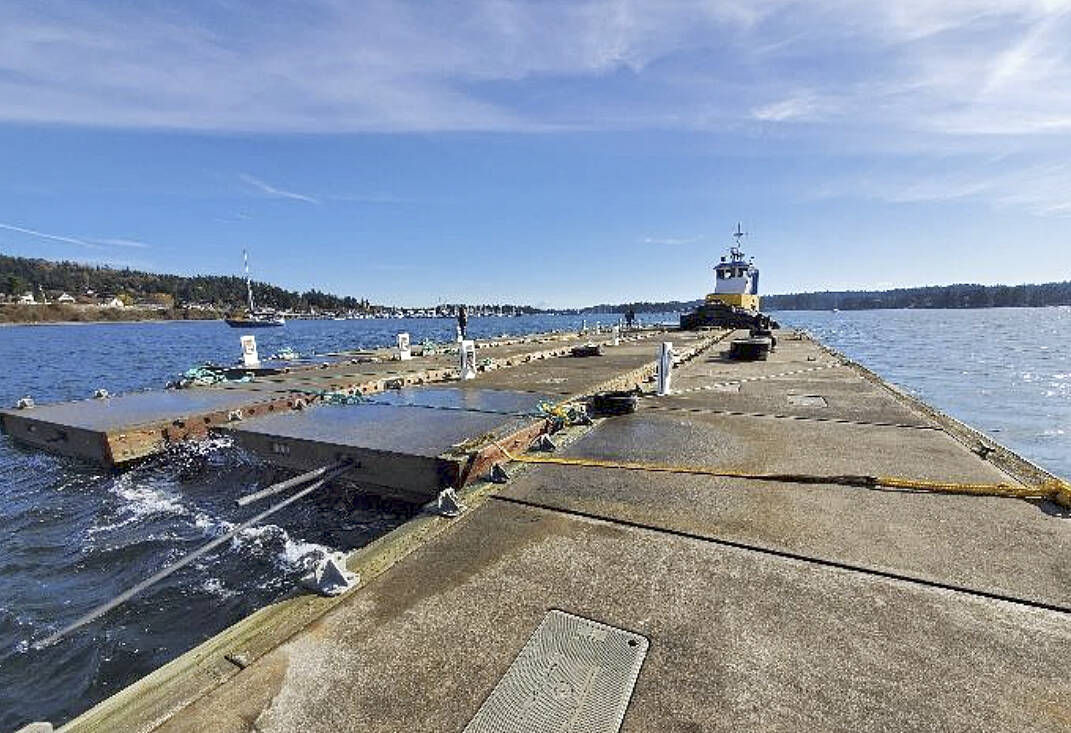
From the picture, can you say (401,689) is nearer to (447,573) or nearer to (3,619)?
(447,573)

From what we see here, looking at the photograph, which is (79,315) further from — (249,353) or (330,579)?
(330,579)

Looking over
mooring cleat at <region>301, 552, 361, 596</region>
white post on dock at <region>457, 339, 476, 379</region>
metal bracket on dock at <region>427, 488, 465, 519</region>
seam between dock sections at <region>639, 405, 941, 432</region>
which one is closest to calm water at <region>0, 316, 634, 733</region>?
metal bracket on dock at <region>427, 488, 465, 519</region>

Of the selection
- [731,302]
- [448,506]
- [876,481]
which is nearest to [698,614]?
[448,506]

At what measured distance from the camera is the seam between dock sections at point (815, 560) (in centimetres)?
331

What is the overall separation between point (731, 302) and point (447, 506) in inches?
1633

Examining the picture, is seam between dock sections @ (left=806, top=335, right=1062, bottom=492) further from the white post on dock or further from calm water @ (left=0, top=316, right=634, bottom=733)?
the white post on dock

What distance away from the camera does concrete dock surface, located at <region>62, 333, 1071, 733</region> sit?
253cm

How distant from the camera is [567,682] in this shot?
2.68 m

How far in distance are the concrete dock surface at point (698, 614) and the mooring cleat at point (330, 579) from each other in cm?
9

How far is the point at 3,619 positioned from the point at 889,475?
32.8ft

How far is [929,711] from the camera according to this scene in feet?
8.07

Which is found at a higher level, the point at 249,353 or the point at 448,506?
the point at 249,353

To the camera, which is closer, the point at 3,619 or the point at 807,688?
the point at 807,688

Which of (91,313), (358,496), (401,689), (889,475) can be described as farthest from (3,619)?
(91,313)
